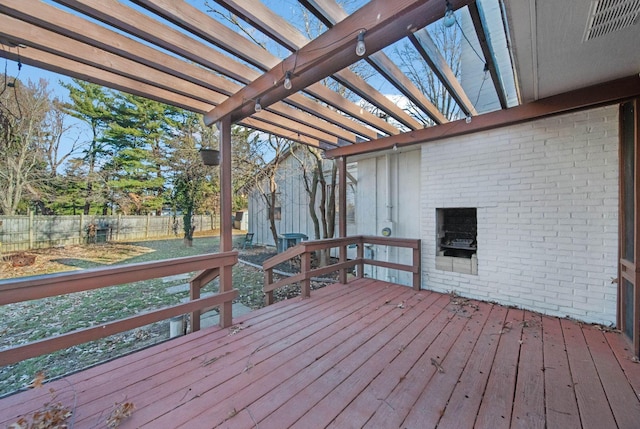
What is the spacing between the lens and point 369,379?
6.09 feet

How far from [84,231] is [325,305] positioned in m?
11.3

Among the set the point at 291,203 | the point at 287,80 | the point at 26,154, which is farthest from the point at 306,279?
the point at 26,154

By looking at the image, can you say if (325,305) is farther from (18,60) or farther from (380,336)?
(18,60)

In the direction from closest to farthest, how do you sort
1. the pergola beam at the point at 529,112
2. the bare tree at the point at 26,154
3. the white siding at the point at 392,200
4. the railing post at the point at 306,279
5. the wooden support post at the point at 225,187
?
the pergola beam at the point at 529,112, the wooden support post at the point at 225,187, the railing post at the point at 306,279, the white siding at the point at 392,200, the bare tree at the point at 26,154

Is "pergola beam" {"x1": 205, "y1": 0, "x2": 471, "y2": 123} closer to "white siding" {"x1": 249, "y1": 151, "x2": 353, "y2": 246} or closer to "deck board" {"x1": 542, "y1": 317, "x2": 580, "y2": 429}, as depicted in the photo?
"deck board" {"x1": 542, "y1": 317, "x2": 580, "y2": 429}

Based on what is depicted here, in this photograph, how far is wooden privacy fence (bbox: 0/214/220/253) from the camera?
26.1 ft

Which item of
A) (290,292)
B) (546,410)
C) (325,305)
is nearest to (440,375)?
(546,410)

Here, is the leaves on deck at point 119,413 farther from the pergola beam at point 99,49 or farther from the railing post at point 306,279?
the pergola beam at point 99,49

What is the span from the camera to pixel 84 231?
9.80 meters

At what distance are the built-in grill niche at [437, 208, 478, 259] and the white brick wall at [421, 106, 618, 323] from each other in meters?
0.37

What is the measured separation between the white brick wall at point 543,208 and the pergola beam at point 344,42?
2.58 m

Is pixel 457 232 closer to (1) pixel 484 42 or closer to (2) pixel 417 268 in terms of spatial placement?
(2) pixel 417 268

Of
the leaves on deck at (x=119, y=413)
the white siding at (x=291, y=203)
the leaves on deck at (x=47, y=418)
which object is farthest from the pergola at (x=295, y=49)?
the white siding at (x=291, y=203)

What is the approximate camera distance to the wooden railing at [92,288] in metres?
1.61
